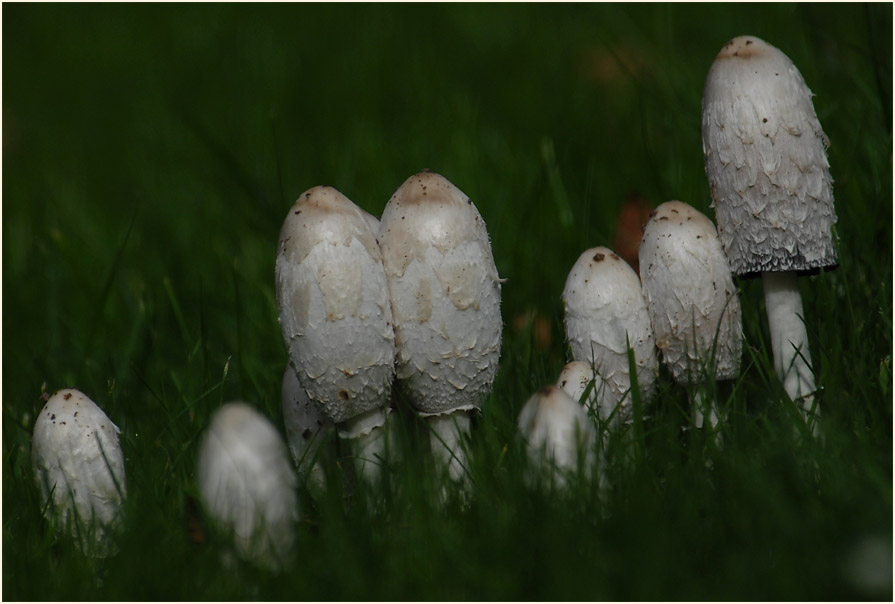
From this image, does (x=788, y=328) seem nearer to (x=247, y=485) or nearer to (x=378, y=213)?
(x=247, y=485)

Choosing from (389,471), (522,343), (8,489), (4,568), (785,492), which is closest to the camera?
(785,492)

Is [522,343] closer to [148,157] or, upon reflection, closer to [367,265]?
[367,265]

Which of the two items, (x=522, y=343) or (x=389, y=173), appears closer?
(x=522, y=343)

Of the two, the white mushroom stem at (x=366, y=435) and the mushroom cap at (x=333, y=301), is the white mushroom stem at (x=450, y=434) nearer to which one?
the white mushroom stem at (x=366, y=435)

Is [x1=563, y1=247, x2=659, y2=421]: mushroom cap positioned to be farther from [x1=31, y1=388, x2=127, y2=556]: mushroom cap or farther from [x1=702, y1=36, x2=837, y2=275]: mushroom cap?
[x1=31, y1=388, x2=127, y2=556]: mushroom cap

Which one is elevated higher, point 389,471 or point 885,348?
point 885,348

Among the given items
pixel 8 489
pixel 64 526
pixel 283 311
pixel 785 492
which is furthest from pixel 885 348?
pixel 8 489

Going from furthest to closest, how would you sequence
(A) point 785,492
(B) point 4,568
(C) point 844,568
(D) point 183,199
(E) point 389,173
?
(D) point 183,199, (E) point 389,173, (B) point 4,568, (A) point 785,492, (C) point 844,568
